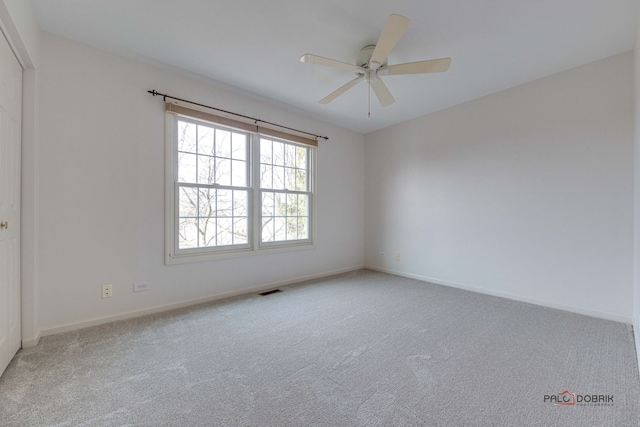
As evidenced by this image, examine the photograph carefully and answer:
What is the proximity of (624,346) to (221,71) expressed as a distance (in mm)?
4466

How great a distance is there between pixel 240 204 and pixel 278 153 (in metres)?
0.99

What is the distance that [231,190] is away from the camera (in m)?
3.44

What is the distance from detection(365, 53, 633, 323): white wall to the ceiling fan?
169 centimetres

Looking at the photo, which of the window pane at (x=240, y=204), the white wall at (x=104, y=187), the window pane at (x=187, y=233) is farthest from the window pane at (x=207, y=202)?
the white wall at (x=104, y=187)

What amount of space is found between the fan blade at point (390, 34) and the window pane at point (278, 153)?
2044 millimetres

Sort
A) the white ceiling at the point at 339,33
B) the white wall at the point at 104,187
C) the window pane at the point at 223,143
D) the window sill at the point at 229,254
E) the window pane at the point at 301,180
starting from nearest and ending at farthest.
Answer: the white ceiling at the point at 339,33 → the white wall at the point at 104,187 → the window sill at the point at 229,254 → the window pane at the point at 223,143 → the window pane at the point at 301,180

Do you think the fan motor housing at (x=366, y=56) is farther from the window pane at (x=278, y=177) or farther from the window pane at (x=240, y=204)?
the window pane at (x=240, y=204)

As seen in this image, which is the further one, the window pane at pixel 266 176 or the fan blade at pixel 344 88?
the window pane at pixel 266 176

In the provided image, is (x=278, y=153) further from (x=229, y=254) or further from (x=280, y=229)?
(x=229, y=254)

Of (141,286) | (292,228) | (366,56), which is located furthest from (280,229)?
(366,56)

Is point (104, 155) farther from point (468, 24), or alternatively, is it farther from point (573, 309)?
point (573, 309)

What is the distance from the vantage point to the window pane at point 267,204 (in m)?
3.80

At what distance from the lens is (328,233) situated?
14.9 feet

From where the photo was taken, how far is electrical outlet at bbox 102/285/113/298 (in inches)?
100
